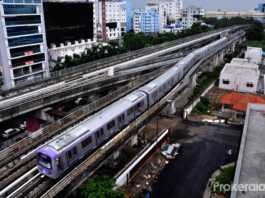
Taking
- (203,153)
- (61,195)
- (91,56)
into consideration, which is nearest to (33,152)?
(61,195)

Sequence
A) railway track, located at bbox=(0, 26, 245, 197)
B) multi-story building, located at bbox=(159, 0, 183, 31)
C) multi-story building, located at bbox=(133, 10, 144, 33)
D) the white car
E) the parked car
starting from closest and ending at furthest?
railway track, located at bbox=(0, 26, 245, 197), the white car, the parked car, multi-story building, located at bbox=(133, 10, 144, 33), multi-story building, located at bbox=(159, 0, 183, 31)

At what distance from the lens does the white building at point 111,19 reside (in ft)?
273

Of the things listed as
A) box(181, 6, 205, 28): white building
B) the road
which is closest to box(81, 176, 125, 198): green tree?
the road

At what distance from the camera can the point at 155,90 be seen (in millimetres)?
27031

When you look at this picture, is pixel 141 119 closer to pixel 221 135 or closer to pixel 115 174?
pixel 115 174

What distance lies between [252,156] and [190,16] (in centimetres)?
12227

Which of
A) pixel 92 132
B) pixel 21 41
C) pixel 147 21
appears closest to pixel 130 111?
pixel 92 132

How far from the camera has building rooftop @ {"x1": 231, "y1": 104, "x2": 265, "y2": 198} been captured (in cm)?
1477

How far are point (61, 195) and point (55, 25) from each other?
5196cm

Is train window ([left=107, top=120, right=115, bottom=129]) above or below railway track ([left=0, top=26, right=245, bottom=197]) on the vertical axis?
above

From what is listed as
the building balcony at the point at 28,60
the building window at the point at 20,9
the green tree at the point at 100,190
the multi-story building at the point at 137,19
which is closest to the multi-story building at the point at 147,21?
the multi-story building at the point at 137,19

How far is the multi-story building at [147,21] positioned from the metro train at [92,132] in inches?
3401

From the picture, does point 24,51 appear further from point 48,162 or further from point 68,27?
point 48,162

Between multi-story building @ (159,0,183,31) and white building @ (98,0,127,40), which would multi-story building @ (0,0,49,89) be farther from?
multi-story building @ (159,0,183,31)
